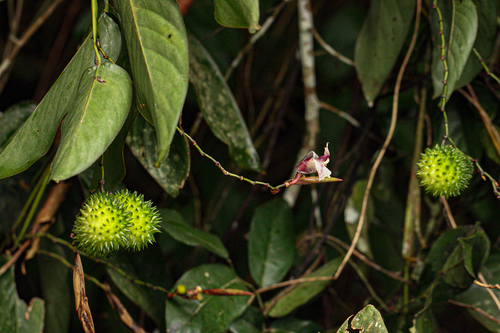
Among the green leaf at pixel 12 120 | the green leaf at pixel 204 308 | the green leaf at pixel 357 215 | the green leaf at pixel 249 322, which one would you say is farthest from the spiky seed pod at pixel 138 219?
the green leaf at pixel 357 215

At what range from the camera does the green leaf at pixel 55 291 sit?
0.96 metres

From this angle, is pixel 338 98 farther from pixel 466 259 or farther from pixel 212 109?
pixel 466 259

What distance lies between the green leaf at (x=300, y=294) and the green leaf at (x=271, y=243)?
0.18 ft

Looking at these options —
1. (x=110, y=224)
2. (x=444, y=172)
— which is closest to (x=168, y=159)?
(x=110, y=224)

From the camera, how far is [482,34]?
30.0 inches

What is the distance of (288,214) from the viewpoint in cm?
94

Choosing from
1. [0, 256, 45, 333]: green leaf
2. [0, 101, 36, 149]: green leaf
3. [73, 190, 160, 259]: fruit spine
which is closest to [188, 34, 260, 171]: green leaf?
[73, 190, 160, 259]: fruit spine

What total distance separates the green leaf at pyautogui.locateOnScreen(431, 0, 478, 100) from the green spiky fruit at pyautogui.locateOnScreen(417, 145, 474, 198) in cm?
9

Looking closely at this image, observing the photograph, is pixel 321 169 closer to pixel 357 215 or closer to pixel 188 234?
pixel 188 234

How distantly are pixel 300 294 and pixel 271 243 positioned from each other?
14cm

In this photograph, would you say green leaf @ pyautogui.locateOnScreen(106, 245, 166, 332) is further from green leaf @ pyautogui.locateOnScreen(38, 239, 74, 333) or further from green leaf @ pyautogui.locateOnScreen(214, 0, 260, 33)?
green leaf @ pyautogui.locateOnScreen(214, 0, 260, 33)

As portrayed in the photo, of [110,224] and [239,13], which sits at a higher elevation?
[239,13]

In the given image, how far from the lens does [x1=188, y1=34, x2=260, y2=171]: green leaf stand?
79 centimetres

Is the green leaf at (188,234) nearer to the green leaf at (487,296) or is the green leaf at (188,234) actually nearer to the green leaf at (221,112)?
the green leaf at (221,112)
